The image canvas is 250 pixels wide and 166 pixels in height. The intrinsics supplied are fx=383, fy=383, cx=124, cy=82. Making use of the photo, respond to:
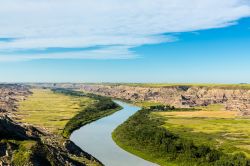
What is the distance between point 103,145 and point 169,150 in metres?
14.9

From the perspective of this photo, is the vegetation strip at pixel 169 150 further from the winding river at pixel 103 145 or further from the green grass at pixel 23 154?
the green grass at pixel 23 154

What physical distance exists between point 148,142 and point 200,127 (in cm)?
3238

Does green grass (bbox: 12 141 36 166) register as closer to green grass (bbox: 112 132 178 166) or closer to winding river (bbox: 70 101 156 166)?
winding river (bbox: 70 101 156 166)

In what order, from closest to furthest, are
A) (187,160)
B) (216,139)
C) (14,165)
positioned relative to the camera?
(14,165) → (187,160) → (216,139)

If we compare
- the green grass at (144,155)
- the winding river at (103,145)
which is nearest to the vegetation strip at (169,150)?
the green grass at (144,155)

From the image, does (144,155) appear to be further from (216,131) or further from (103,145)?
(216,131)

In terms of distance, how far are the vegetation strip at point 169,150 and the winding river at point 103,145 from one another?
220 cm

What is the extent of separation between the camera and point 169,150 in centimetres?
6900

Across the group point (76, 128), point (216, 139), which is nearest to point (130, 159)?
point (216, 139)

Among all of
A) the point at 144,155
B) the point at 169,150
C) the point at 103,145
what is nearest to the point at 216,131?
the point at 169,150

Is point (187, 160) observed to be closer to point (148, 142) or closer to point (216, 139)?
point (148, 142)

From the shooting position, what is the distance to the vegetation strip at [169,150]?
59812 millimetres

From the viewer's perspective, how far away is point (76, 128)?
9812 centimetres

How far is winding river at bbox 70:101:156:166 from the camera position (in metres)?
64.5
